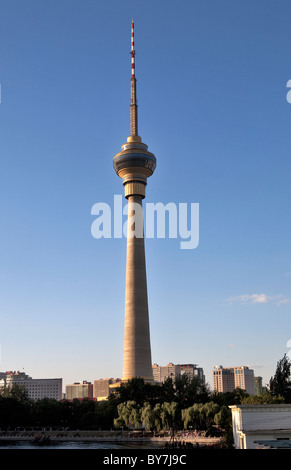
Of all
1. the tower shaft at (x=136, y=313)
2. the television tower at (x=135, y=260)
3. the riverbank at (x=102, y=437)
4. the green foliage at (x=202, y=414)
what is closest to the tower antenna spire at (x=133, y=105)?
the television tower at (x=135, y=260)

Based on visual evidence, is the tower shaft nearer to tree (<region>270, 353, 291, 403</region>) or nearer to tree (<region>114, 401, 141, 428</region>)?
tree (<region>114, 401, 141, 428</region>)

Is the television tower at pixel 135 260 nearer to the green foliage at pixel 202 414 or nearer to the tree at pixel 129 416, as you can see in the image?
the tree at pixel 129 416

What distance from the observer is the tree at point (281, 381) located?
9425 cm

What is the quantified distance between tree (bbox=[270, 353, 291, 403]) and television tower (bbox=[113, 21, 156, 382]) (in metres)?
50.1

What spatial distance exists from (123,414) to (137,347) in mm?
43957

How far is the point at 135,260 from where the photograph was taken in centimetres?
14875

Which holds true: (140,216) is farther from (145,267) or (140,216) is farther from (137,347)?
(137,347)

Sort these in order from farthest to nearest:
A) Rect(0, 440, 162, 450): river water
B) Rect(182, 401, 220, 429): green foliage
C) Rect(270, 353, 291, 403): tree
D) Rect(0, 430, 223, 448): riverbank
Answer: Rect(270, 353, 291, 403): tree → Rect(182, 401, 220, 429): green foliage → Rect(0, 440, 162, 450): river water → Rect(0, 430, 223, 448): riverbank

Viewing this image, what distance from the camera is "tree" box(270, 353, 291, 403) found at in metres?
94.2

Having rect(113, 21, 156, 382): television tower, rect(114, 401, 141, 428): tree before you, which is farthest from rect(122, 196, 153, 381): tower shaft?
rect(114, 401, 141, 428): tree

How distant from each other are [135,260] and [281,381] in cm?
6287

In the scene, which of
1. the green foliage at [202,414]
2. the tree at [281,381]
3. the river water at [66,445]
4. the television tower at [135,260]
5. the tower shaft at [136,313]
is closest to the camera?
the river water at [66,445]

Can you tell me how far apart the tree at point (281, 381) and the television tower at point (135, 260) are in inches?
1973
